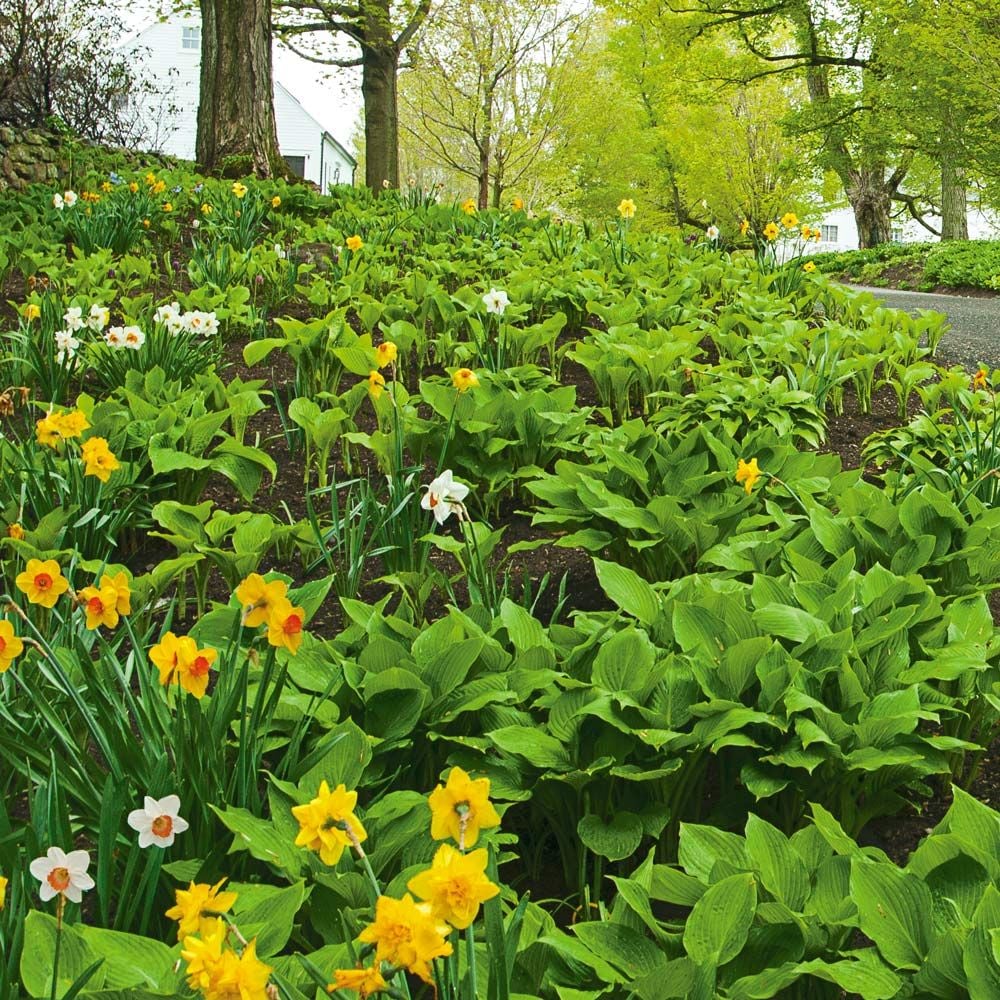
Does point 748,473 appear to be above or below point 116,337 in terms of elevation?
below

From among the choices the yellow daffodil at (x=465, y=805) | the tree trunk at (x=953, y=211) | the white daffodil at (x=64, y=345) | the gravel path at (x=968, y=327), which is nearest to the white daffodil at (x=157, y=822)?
the yellow daffodil at (x=465, y=805)

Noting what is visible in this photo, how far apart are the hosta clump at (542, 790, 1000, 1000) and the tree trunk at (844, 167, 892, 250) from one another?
22.8 m

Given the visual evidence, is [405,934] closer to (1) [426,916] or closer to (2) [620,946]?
(1) [426,916]

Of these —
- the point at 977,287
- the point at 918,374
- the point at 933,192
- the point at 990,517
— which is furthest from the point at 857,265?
the point at 933,192

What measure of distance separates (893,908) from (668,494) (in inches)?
63.1

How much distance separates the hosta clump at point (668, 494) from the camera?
2.63 m

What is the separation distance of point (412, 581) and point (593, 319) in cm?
325

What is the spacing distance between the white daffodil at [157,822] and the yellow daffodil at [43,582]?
1.83 feet

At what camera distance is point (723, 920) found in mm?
1339

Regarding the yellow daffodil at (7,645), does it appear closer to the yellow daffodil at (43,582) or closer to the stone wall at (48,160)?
the yellow daffodil at (43,582)

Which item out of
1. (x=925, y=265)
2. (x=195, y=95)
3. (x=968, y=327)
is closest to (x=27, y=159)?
(x=968, y=327)

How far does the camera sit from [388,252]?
6.27m

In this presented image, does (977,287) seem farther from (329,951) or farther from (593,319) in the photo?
(329,951)

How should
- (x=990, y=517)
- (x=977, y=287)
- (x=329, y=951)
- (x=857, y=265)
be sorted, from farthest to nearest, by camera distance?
(x=857, y=265) < (x=977, y=287) < (x=990, y=517) < (x=329, y=951)
